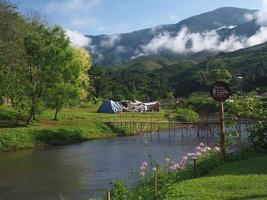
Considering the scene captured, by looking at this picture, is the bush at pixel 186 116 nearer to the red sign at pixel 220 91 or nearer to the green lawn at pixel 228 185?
the red sign at pixel 220 91

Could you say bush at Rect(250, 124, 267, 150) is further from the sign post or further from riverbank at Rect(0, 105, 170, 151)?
riverbank at Rect(0, 105, 170, 151)

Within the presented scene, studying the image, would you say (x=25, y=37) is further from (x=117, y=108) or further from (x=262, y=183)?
(x=262, y=183)

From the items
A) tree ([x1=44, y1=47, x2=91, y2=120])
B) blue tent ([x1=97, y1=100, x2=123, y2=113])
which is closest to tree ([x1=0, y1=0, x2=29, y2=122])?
tree ([x1=44, y1=47, x2=91, y2=120])

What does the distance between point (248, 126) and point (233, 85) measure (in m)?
119

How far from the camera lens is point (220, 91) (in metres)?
19.5

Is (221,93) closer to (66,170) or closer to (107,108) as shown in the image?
(66,170)

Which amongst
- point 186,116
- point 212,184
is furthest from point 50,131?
point 186,116

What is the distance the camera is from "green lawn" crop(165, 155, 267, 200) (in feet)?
42.1

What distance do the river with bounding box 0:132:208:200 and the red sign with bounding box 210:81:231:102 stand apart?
15.7ft

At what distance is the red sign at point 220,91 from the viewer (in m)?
19.4

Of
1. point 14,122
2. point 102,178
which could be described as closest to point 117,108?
point 14,122

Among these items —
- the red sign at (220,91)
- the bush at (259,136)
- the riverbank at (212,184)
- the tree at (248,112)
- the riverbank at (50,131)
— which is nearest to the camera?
the riverbank at (212,184)

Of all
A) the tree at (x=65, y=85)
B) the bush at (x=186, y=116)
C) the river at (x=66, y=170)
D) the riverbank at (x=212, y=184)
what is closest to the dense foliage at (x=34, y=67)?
the tree at (x=65, y=85)

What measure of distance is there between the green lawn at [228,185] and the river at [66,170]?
13.6 feet
